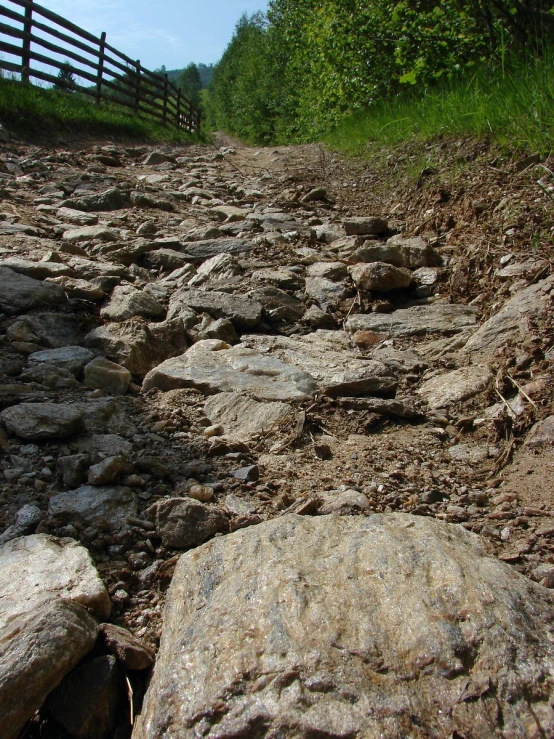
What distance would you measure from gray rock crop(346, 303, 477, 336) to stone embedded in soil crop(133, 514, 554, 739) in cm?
189

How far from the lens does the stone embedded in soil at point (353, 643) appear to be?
3.28 feet

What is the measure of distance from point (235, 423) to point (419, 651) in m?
1.40

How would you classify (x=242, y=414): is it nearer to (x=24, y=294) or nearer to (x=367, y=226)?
(x=24, y=294)

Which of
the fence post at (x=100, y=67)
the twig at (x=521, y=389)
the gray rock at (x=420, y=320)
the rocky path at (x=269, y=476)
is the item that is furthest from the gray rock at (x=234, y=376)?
the fence post at (x=100, y=67)

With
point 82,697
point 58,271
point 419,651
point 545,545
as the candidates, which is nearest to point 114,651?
point 82,697

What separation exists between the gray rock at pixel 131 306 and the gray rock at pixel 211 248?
954mm

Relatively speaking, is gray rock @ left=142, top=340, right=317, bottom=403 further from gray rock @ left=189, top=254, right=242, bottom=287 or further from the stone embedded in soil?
the stone embedded in soil

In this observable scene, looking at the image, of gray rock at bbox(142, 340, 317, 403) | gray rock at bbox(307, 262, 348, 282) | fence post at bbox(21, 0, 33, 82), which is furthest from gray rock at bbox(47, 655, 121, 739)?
fence post at bbox(21, 0, 33, 82)

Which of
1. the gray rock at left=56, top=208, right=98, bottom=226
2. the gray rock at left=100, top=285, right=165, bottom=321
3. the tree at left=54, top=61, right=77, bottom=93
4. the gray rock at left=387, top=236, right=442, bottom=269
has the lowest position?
the gray rock at left=100, top=285, right=165, bottom=321

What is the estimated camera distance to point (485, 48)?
6188 millimetres

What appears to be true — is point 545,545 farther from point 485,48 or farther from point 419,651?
point 485,48

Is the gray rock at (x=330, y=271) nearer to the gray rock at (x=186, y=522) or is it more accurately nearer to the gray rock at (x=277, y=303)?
the gray rock at (x=277, y=303)

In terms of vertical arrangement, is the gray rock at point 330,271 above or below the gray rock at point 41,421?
above

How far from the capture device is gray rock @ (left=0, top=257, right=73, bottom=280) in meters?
3.61
